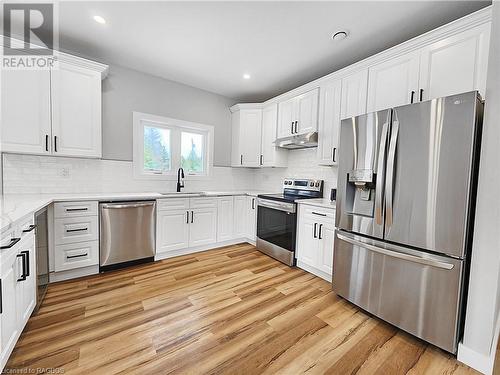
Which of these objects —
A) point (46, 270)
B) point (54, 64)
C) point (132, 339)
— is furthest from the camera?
point (54, 64)

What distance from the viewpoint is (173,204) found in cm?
314

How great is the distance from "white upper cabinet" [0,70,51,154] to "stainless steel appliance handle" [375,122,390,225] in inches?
134

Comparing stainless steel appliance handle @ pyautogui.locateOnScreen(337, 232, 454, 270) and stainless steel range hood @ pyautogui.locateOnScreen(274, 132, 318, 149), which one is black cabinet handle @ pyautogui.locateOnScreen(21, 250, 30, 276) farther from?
stainless steel range hood @ pyautogui.locateOnScreen(274, 132, 318, 149)

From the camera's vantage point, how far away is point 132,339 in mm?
1642

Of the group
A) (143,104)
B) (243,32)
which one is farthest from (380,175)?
(143,104)

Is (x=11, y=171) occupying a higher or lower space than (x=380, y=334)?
higher

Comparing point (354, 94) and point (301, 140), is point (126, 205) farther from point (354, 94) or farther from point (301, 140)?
point (354, 94)

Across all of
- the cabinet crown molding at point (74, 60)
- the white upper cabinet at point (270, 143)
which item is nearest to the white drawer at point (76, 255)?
the cabinet crown molding at point (74, 60)

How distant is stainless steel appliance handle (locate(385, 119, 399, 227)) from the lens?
177cm

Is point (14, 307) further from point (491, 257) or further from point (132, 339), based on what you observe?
point (491, 257)

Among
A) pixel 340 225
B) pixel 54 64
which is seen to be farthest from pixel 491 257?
pixel 54 64

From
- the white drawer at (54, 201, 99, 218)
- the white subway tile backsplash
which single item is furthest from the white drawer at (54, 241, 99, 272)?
the white subway tile backsplash

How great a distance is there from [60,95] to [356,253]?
141 inches

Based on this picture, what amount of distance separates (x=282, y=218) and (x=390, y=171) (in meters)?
1.63
